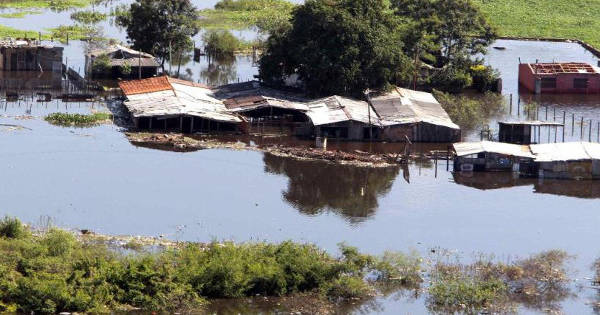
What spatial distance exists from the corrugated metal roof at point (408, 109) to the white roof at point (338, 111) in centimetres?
45

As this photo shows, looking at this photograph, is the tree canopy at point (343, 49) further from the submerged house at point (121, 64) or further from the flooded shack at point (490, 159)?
the flooded shack at point (490, 159)

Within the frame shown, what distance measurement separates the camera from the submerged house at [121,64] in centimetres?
5788

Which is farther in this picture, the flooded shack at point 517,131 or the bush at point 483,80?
the bush at point 483,80

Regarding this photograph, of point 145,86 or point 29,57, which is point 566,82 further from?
point 29,57

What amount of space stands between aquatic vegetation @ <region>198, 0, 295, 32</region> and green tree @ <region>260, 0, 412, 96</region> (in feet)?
63.5

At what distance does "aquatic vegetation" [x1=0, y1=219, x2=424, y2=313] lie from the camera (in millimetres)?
28172

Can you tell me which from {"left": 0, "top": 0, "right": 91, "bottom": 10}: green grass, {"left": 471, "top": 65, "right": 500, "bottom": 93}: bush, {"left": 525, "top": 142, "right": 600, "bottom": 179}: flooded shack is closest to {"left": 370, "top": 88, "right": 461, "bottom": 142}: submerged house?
{"left": 525, "top": 142, "right": 600, "bottom": 179}: flooded shack

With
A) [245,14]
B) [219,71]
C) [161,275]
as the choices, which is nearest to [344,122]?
[219,71]

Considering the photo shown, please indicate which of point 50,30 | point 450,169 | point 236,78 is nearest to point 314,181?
point 450,169

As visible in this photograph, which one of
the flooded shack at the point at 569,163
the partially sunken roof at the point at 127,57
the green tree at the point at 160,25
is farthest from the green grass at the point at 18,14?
the flooded shack at the point at 569,163

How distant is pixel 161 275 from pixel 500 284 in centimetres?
886

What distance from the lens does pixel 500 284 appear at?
3100 centimetres

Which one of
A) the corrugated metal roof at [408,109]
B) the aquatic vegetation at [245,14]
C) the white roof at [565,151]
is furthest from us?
the aquatic vegetation at [245,14]

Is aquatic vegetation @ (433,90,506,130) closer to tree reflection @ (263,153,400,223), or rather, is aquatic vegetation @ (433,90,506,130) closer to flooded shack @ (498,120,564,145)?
flooded shack @ (498,120,564,145)
